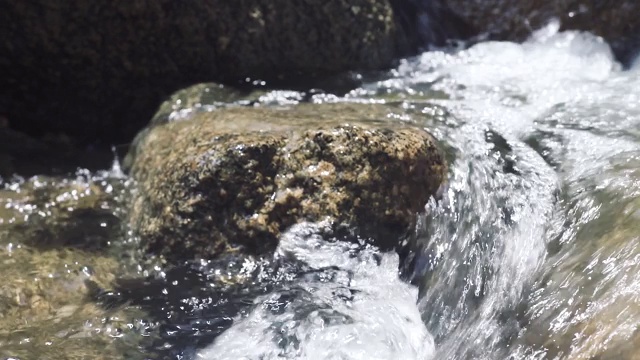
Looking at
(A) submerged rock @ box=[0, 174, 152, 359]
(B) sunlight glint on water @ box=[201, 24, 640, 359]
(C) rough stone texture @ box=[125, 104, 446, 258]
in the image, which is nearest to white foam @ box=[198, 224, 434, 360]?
(B) sunlight glint on water @ box=[201, 24, 640, 359]

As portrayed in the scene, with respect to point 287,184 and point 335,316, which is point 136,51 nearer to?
point 287,184

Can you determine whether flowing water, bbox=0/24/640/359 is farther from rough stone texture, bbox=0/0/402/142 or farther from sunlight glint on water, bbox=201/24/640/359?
rough stone texture, bbox=0/0/402/142

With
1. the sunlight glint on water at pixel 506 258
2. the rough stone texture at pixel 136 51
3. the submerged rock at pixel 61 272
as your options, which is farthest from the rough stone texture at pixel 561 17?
the submerged rock at pixel 61 272

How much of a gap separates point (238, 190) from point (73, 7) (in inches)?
77.7

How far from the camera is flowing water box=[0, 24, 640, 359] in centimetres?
277

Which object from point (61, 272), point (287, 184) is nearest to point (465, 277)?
point (287, 184)

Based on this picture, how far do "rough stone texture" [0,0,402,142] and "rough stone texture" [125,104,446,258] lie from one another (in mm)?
1315

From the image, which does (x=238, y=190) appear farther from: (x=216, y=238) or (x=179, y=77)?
(x=179, y=77)

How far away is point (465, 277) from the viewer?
3.34 metres

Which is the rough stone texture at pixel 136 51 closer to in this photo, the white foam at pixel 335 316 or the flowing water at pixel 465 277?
the flowing water at pixel 465 277

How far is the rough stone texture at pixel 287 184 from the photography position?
11.7 ft

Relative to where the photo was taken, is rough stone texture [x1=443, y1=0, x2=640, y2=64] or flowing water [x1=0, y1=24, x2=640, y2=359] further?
rough stone texture [x1=443, y1=0, x2=640, y2=64]

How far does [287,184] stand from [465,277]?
3.46 feet

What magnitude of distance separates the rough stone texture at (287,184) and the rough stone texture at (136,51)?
1315 millimetres
